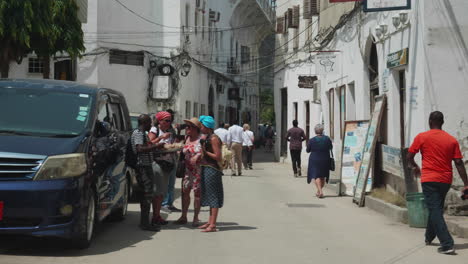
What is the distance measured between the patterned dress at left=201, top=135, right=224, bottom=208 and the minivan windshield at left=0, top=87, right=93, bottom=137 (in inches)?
83.0

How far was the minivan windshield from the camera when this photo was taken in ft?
26.0

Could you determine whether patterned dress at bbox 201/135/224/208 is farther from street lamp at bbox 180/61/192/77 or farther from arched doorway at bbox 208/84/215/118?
arched doorway at bbox 208/84/215/118

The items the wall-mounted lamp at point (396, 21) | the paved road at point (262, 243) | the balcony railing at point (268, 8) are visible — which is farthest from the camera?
the balcony railing at point (268, 8)

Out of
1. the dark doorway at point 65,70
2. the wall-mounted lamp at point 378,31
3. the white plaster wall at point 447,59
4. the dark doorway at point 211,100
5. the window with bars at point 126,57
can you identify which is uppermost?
the window with bars at point 126,57

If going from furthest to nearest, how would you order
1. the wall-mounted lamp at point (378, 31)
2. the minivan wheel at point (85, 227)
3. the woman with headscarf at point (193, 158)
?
the wall-mounted lamp at point (378, 31), the woman with headscarf at point (193, 158), the minivan wheel at point (85, 227)

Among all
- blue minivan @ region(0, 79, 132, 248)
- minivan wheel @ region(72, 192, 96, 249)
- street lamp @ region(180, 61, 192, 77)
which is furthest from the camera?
street lamp @ region(180, 61, 192, 77)

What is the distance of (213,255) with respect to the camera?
7.96m

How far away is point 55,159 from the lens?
7297mm

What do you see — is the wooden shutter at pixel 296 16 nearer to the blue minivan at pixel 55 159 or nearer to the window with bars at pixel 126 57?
the window with bars at pixel 126 57

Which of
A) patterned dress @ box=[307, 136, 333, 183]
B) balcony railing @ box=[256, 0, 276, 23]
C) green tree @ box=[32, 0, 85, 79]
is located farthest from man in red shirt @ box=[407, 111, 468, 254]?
balcony railing @ box=[256, 0, 276, 23]

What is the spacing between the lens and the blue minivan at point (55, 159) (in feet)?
23.6

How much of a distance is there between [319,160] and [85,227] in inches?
345

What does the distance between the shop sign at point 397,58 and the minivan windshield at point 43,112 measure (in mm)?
6691

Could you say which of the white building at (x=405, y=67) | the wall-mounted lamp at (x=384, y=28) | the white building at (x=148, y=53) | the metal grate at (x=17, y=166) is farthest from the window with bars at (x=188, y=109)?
the metal grate at (x=17, y=166)
